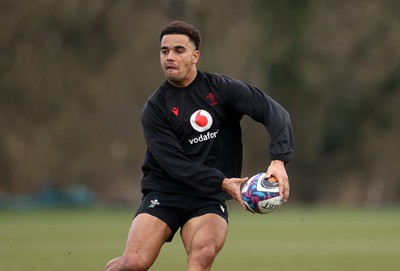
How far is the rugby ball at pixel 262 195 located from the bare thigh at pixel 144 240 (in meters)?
0.82

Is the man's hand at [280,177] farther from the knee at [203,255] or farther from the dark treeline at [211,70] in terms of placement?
the dark treeline at [211,70]

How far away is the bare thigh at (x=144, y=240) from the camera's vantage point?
7500 millimetres

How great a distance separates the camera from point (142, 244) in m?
7.55

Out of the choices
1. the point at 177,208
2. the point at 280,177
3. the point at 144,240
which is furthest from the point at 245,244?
the point at 280,177

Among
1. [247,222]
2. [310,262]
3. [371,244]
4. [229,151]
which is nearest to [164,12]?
[247,222]

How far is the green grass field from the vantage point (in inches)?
519

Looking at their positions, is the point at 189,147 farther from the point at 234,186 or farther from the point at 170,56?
the point at 170,56

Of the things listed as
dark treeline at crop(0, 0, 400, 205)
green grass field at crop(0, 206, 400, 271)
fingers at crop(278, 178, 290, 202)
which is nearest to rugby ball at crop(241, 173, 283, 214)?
fingers at crop(278, 178, 290, 202)

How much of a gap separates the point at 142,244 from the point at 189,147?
0.88 m

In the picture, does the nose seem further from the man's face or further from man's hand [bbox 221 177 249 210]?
man's hand [bbox 221 177 249 210]

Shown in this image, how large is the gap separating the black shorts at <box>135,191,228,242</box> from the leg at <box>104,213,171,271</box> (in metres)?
0.06

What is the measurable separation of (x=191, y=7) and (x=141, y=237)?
33335 millimetres

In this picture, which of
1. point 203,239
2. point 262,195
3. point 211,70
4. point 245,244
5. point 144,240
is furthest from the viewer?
point 211,70

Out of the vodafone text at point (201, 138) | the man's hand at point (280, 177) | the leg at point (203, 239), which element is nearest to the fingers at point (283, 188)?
the man's hand at point (280, 177)
